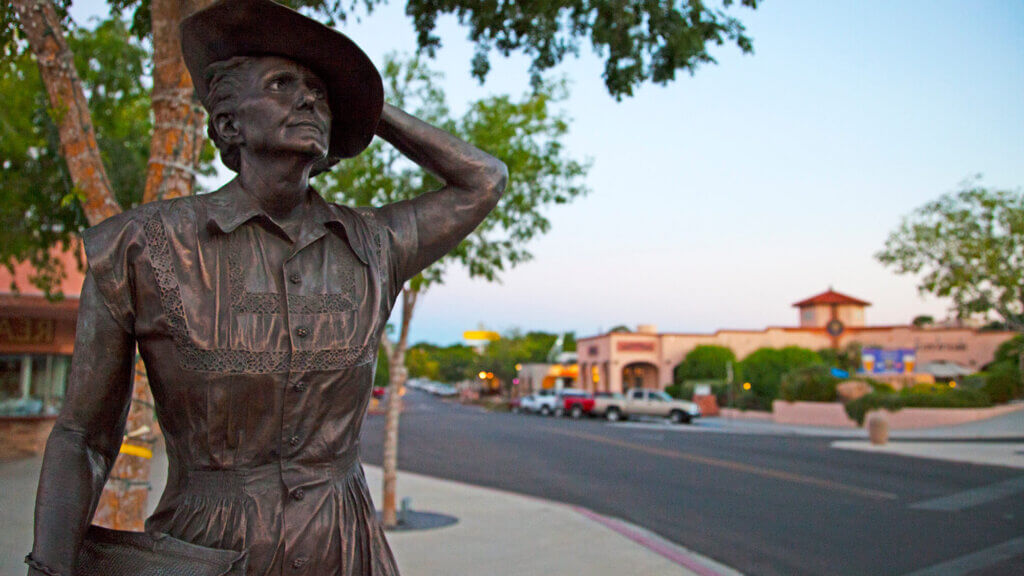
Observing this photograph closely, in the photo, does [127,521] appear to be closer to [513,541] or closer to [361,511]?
[361,511]

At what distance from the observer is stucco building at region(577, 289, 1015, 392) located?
4412 centimetres

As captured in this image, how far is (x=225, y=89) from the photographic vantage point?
5.97 ft

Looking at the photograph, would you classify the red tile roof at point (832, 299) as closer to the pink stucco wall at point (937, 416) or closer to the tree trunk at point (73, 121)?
the pink stucco wall at point (937, 416)

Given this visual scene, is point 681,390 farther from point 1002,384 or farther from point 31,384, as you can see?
point 31,384

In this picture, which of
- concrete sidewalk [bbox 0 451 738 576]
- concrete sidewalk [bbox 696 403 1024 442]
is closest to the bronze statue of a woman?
concrete sidewalk [bbox 0 451 738 576]

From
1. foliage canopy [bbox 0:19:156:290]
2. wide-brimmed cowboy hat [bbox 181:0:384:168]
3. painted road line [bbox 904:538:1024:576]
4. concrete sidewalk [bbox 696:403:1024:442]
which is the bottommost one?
painted road line [bbox 904:538:1024:576]

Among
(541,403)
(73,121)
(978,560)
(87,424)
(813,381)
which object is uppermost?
(73,121)

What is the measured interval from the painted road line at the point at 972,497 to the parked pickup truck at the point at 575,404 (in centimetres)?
2593

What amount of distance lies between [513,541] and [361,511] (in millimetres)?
7620

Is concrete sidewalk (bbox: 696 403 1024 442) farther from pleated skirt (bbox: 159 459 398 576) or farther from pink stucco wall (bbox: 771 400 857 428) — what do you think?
pleated skirt (bbox: 159 459 398 576)

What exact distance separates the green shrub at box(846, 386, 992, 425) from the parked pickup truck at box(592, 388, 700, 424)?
21.9ft

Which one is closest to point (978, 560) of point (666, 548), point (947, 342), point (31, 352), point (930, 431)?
point (666, 548)

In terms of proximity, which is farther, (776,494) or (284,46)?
(776,494)

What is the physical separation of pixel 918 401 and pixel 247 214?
32.7m
